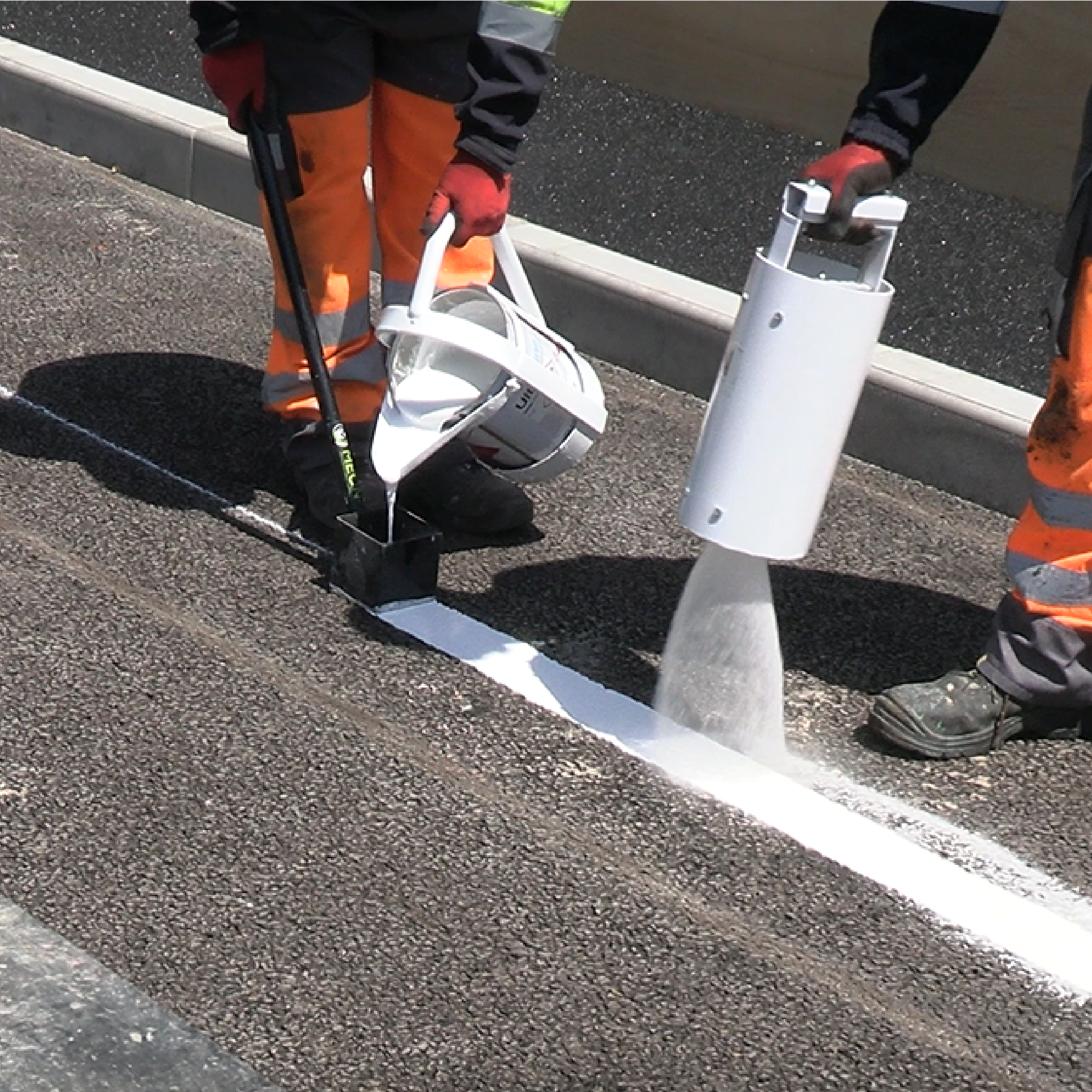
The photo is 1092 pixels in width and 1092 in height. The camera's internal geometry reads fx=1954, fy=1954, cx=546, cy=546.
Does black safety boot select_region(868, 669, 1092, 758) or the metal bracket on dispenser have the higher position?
the metal bracket on dispenser

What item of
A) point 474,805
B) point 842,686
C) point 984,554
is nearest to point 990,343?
point 984,554

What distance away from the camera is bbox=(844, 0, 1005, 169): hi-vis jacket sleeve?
3.33 metres

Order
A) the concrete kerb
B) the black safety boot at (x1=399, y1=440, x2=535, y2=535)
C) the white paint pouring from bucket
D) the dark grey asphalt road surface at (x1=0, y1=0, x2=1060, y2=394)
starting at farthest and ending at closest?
the dark grey asphalt road surface at (x1=0, y1=0, x2=1060, y2=394)
the concrete kerb
the black safety boot at (x1=399, y1=440, x2=535, y2=535)
the white paint pouring from bucket

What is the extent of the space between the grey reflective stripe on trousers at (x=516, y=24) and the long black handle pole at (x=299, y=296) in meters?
0.67

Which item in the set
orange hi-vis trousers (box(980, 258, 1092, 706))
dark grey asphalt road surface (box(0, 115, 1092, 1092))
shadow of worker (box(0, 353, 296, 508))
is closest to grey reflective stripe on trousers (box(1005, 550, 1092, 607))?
orange hi-vis trousers (box(980, 258, 1092, 706))

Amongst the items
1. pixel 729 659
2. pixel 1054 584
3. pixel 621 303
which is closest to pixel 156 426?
pixel 621 303

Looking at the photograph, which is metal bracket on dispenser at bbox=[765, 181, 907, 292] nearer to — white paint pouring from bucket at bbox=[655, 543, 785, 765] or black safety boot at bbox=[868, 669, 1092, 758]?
white paint pouring from bucket at bbox=[655, 543, 785, 765]

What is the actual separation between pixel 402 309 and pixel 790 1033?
1.45m

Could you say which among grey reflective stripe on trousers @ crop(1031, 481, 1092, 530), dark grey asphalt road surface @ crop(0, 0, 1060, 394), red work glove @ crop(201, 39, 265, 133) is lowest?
dark grey asphalt road surface @ crop(0, 0, 1060, 394)

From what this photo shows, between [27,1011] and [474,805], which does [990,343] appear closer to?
[474,805]

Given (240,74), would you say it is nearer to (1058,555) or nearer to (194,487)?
(194,487)

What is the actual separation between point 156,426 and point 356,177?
900mm

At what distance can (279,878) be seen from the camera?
115 inches

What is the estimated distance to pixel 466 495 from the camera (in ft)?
13.7
